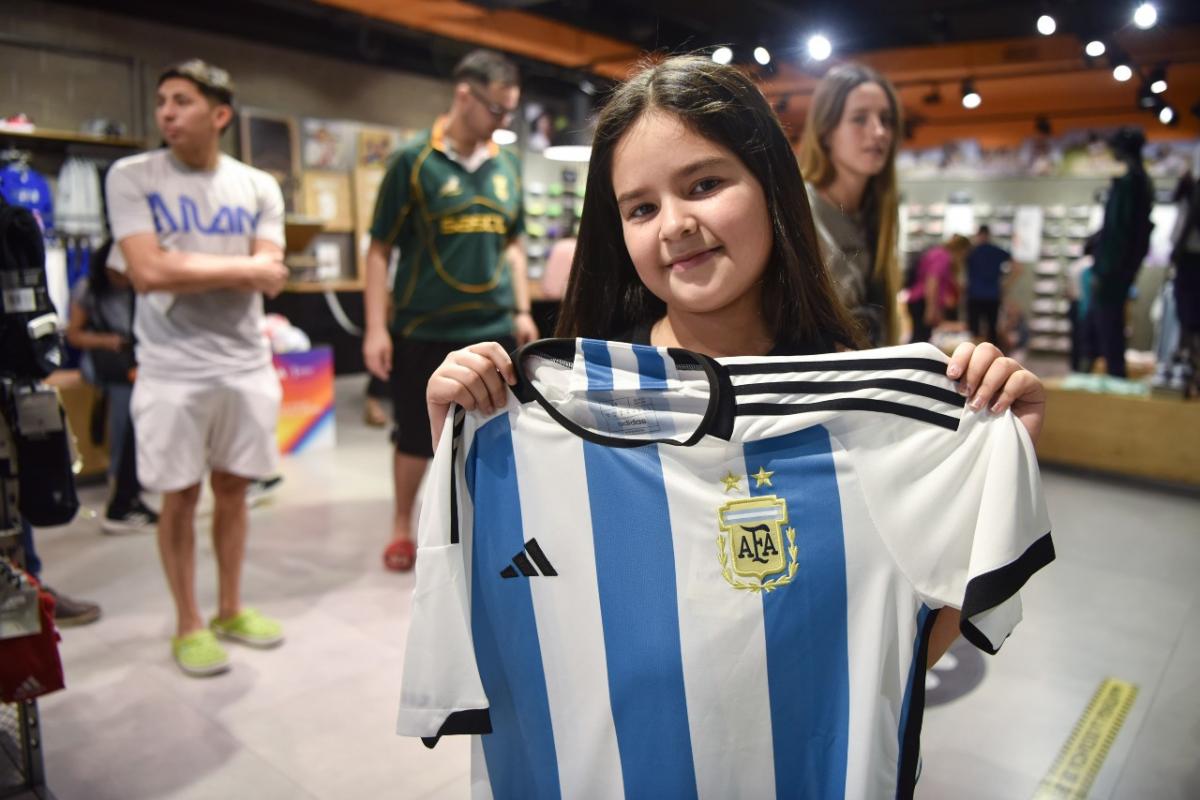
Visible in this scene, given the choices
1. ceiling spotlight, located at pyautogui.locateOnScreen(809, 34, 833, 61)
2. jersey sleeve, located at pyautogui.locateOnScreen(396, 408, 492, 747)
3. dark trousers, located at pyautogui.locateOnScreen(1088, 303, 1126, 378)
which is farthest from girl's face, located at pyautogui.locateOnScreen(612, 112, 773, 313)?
dark trousers, located at pyautogui.locateOnScreen(1088, 303, 1126, 378)

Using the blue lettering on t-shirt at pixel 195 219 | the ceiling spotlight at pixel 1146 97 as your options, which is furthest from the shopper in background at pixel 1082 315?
the blue lettering on t-shirt at pixel 195 219

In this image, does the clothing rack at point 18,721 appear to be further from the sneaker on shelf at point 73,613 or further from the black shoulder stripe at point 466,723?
the black shoulder stripe at point 466,723

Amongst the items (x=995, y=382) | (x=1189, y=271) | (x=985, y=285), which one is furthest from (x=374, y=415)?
(x=985, y=285)

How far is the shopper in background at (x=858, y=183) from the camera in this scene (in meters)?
2.14

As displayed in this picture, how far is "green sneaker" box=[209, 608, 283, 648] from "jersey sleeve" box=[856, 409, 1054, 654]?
2.24 meters

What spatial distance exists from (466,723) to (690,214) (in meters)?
0.68

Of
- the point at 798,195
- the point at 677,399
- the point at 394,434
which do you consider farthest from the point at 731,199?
the point at 394,434

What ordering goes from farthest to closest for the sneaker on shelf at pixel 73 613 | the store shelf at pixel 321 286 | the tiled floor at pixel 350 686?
the store shelf at pixel 321 286, the sneaker on shelf at pixel 73 613, the tiled floor at pixel 350 686

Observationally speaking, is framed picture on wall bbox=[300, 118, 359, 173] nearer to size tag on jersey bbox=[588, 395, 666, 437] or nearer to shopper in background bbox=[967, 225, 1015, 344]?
shopper in background bbox=[967, 225, 1015, 344]

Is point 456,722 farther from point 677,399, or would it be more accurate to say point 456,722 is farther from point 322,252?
point 322,252

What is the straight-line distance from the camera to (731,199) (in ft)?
3.58

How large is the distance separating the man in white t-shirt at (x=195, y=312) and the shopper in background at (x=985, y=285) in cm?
817

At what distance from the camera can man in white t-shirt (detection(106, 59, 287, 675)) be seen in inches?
94.2

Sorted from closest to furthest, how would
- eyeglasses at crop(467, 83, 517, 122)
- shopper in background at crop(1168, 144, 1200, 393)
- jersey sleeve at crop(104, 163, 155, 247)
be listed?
jersey sleeve at crop(104, 163, 155, 247) < eyeglasses at crop(467, 83, 517, 122) < shopper in background at crop(1168, 144, 1200, 393)
